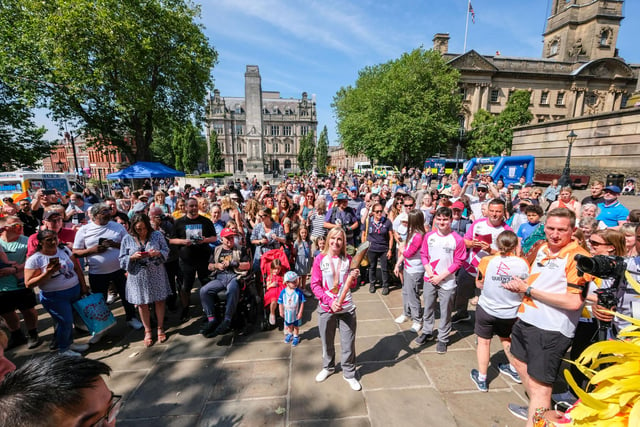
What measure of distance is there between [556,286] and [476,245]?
1.44m

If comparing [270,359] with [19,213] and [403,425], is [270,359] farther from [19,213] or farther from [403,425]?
[19,213]

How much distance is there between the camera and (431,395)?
296 centimetres

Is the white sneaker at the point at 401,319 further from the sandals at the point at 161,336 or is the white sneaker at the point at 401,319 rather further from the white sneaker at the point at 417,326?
the sandals at the point at 161,336

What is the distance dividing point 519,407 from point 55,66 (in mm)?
21446

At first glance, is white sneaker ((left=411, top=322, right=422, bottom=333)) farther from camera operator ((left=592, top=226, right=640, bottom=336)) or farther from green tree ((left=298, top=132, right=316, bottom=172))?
green tree ((left=298, top=132, right=316, bottom=172))

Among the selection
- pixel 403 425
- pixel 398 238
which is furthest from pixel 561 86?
pixel 403 425

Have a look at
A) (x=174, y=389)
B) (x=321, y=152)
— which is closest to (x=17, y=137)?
(x=174, y=389)

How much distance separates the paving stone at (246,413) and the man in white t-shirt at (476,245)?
3.07m

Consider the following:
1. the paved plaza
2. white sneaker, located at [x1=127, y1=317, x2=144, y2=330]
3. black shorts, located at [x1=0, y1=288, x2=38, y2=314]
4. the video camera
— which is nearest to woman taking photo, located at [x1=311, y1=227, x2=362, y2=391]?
the paved plaza

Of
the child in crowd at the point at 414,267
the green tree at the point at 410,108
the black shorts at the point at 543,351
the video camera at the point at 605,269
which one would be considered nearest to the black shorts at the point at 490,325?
the black shorts at the point at 543,351

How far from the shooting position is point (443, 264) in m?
3.62

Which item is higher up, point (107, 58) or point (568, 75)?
point (568, 75)

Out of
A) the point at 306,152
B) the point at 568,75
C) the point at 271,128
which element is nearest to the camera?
the point at 568,75

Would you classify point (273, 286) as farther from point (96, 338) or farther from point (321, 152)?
point (321, 152)
